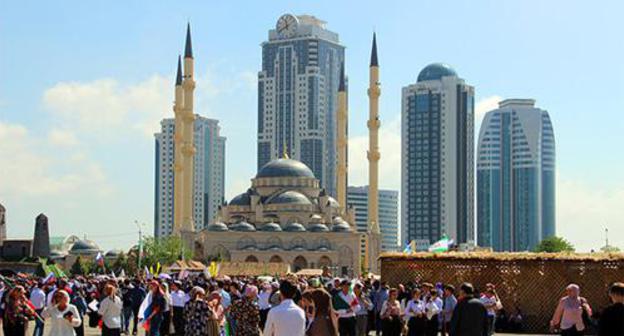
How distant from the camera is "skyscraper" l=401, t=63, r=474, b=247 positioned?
142 metres

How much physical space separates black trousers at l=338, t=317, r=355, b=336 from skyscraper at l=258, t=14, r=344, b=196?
14398cm

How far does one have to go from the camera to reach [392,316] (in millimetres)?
18938

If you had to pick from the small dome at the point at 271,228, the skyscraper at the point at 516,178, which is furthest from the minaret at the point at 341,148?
the skyscraper at the point at 516,178

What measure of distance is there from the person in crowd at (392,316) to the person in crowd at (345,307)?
63 cm

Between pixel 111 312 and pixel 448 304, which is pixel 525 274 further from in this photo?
pixel 111 312

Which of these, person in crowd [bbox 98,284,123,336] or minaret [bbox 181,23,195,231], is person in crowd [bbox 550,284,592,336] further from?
minaret [bbox 181,23,195,231]

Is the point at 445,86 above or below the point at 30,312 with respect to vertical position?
above

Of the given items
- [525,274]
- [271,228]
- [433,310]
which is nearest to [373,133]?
[271,228]

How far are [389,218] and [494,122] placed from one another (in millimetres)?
36760

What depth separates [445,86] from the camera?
14425 centimetres

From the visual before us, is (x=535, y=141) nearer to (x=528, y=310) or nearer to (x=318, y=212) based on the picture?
(x=318, y=212)

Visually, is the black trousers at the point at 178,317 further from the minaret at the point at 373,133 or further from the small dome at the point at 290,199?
the small dome at the point at 290,199

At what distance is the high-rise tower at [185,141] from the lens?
90000mm

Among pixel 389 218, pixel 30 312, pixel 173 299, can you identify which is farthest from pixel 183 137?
pixel 389 218
